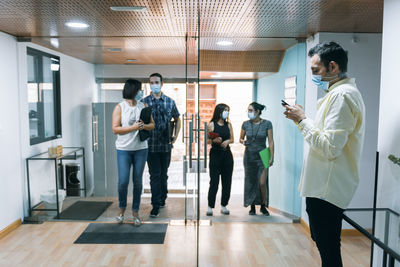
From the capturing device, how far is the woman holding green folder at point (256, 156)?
3.47m

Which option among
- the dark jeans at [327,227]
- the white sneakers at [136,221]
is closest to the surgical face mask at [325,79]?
the dark jeans at [327,227]

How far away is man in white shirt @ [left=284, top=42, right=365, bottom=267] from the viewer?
1504mm

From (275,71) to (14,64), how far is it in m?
2.54

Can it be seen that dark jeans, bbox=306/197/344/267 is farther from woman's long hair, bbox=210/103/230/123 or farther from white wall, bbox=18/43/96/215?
white wall, bbox=18/43/96/215

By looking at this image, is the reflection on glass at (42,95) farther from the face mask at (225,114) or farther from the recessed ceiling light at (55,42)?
the face mask at (225,114)

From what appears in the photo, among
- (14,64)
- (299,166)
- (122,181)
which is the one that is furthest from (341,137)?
(14,64)

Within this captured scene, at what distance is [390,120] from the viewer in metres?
1.86

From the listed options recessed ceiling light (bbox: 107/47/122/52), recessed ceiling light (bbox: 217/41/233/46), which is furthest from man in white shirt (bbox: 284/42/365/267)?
recessed ceiling light (bbox: 107/47/122/52)

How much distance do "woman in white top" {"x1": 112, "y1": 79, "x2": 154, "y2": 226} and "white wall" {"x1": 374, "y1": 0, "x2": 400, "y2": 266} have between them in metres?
2.04

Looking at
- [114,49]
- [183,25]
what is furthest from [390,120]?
[114,49]

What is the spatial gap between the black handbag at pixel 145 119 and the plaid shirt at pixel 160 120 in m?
0.25

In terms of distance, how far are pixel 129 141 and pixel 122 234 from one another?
0.86 meters

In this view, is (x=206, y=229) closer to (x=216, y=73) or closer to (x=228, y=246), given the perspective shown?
(x=228, y=246)

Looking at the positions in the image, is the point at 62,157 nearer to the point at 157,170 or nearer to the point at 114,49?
the point at 157,170
